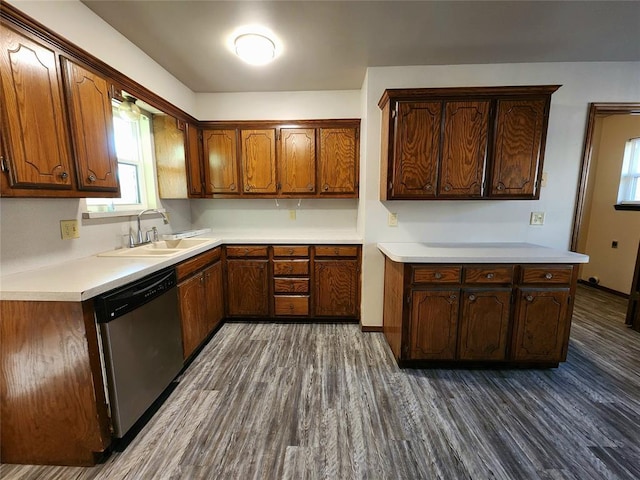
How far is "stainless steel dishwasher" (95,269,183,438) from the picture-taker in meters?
1.32

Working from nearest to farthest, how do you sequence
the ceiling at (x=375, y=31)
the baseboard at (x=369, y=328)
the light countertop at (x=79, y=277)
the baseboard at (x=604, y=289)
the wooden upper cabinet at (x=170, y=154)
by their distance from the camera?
1. the light countertop at (x=79, y=277)
2. the ceiling at (x=375, y=31)
3. the wooden upper cabinet at (x=170, y=154)
4. the baseboard at (x=369, y=328)
5. the baseboard at (x=604, y=289)

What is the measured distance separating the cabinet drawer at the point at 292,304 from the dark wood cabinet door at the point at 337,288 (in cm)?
12

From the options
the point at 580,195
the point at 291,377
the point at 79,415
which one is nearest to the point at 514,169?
the point at 580,195

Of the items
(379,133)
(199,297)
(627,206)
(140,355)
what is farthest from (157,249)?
(627,206)

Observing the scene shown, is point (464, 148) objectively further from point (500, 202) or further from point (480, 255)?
point (480, 255)

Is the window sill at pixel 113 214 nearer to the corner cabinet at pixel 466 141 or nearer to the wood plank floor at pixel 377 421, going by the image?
the wood plank floor at pixel 377 421

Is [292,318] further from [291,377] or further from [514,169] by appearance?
[514,169]

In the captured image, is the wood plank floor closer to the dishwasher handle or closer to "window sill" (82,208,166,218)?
the dishwasher handle

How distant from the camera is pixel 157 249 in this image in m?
2.15

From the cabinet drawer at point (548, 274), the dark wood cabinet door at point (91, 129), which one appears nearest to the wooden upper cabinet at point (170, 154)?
the dark wood cabinet door at point (91, 129)

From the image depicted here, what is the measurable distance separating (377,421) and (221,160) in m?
2.81

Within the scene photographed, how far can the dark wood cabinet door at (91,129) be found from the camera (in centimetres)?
146

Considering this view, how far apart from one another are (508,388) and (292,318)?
195 centimetres

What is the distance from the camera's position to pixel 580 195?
93.7 inches
